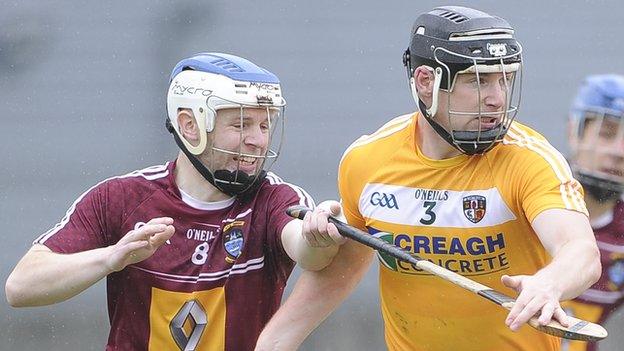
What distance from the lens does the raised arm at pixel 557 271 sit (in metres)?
2.79

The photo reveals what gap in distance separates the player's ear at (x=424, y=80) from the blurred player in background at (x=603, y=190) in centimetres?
83

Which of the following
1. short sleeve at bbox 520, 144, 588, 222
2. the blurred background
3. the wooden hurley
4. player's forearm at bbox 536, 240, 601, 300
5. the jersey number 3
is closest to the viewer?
the wooden hurley

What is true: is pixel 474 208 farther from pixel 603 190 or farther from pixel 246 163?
pixel 603 190

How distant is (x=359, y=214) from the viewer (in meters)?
3.82

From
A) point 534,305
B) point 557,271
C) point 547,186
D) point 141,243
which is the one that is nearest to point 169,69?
point 141,243

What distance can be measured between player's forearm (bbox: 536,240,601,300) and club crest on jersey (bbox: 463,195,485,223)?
382mm

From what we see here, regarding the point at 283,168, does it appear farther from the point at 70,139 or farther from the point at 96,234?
the point at 96,234

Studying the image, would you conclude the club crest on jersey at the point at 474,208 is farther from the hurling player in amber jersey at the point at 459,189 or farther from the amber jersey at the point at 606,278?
the amber jersey at the point at 606,278

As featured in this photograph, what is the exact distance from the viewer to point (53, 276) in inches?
145

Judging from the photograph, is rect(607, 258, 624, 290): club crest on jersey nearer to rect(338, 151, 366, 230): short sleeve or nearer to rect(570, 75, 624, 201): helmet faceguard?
rect(570, 75, 624, 201): helmet faceguard

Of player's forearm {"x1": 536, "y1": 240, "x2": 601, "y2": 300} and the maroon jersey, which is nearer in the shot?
player's forearm {"x1": 536, "y1": 240, "x2": 601, "y2": 300}

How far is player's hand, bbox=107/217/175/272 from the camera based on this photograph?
11.4ft

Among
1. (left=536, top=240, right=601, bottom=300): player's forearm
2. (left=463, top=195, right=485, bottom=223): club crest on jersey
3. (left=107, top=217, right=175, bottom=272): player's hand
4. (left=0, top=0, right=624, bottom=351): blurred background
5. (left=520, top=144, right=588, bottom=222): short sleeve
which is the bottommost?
(left=0, top=0, right=624, bottom=351): blurred background

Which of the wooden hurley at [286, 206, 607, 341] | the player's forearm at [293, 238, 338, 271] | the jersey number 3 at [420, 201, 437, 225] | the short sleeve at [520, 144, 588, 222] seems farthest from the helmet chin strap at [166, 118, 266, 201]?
the short sleeve at [520, 144, 588, 222]
